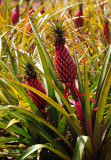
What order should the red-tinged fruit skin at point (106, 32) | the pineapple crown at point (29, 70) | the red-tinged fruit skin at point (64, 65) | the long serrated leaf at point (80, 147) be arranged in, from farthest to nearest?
the red-tinged fruit skin at point (106, 32) → the pineapple crown at point (29, 70) → the red-tinged fruit skin at point (64, 65) → the long serrated leaf at point (80, 147)

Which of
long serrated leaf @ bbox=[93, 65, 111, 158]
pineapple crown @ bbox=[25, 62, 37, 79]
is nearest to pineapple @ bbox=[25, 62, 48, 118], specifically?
pineapple crown @ bbox=[25, 62, 37, 79]

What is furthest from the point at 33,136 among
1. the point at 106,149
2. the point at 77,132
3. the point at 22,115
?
the point at 106,149

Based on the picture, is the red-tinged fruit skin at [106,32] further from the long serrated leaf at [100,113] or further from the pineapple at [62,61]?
the long serrated leaf at [100,113]

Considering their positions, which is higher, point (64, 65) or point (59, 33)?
point (59, 33)

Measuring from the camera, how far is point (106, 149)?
1.48 m

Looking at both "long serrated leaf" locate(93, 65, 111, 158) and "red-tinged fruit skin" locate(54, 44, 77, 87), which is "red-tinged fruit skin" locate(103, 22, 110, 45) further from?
"long serrated leaf" locate(93, 65, 111, 158)

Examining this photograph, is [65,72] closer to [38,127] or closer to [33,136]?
[38,127]

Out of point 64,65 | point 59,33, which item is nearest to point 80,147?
point 64,65

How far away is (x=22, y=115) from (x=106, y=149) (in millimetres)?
586

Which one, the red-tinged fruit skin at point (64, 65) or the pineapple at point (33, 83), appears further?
the pineapple at point (33, 83)

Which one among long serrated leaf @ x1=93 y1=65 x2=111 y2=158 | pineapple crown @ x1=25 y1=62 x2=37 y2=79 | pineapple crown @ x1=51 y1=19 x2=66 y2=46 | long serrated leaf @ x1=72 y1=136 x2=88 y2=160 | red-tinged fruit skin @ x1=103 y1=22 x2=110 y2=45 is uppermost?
red-tinged fruit skin @ x1=103 y1=22 x2=110 y2=45

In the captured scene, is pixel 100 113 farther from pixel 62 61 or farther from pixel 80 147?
pixel 62 61

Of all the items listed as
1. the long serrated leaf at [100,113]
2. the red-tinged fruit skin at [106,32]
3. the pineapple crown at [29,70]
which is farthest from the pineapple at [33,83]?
the red-tinged fruit skin at [106,32]

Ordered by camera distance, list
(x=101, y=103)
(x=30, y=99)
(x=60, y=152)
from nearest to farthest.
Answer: (x=101, y=103)
(x=60, y=152)
(x=30, y=99)
